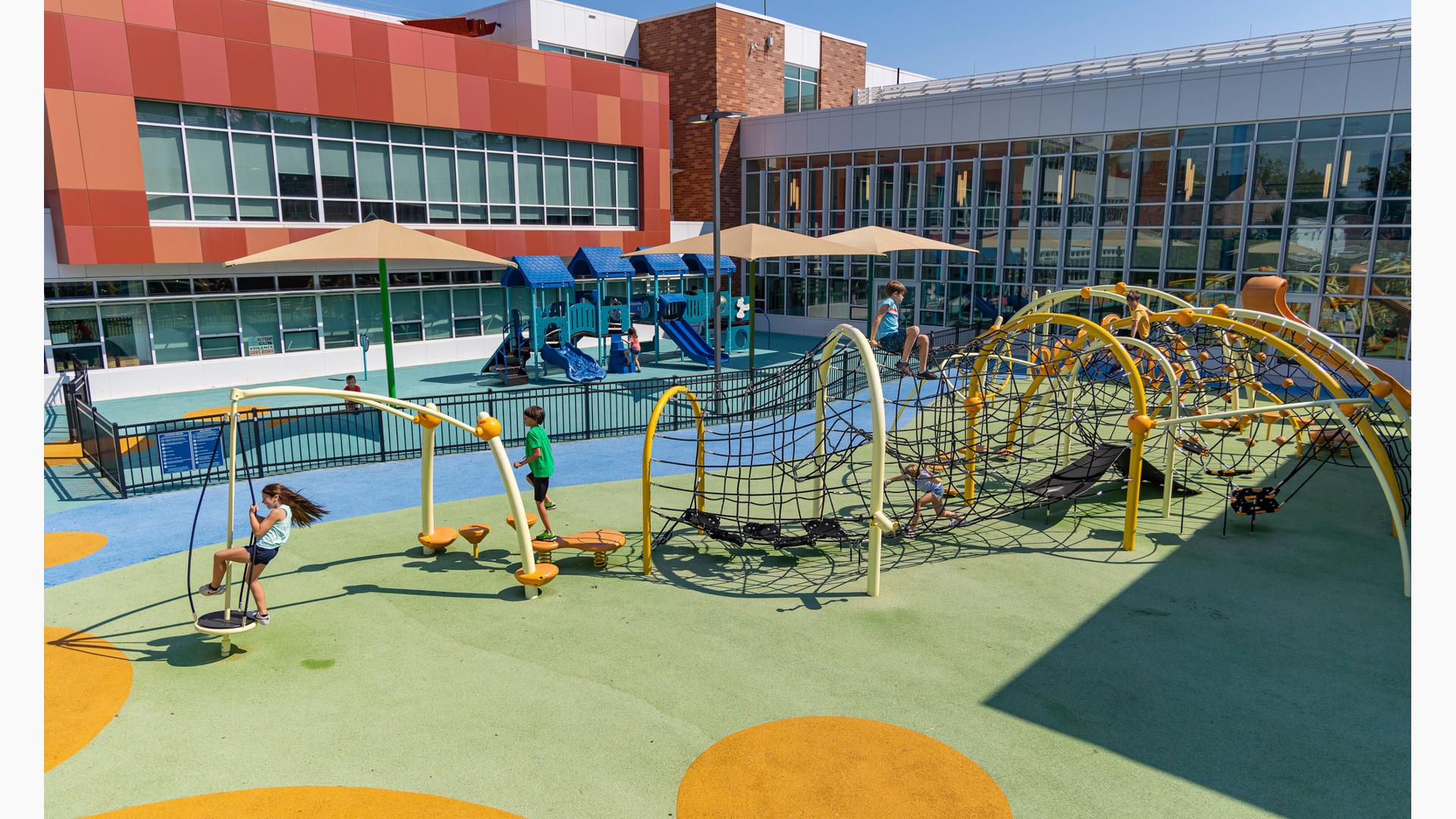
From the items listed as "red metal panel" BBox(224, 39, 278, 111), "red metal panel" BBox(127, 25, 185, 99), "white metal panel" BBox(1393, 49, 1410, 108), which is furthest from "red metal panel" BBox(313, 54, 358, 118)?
"white metal panel" BBox(1393, 49, 1410, 108)

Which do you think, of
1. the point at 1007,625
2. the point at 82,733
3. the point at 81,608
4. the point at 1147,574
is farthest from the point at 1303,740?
the point at 81,608

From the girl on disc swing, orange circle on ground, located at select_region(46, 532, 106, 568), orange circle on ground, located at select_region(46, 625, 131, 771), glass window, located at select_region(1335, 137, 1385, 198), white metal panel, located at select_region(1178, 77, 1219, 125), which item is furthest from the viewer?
white metal panel, located at select_region(1178, 77, 1219, 125)

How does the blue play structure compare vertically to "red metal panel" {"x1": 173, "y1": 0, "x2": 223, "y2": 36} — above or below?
below

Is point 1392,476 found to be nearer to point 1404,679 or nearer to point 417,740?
point 1404,679

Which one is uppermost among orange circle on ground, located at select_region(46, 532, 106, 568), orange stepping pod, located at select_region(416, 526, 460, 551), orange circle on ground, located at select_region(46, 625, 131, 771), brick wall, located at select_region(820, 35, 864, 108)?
brick wall, located at select_region(820, 35, 864, 108)

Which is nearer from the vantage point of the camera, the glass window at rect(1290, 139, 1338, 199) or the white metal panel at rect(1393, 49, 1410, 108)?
the white metal panel at rect(1393, 49, 1410, 108)

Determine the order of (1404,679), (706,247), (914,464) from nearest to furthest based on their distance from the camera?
(1404,679) → (914,464) → (706,247)

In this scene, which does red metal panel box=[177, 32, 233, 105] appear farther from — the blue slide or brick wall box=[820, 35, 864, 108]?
brick wall box=[820, 35, 864, 108]

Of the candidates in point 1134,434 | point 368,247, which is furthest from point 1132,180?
point 368,247

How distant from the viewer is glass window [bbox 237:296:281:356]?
21.2m

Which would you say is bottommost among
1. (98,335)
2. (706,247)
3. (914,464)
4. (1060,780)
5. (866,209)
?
(1060,780)

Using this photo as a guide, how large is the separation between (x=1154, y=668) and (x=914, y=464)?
4705 millimetres

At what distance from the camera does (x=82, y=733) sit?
6.28m

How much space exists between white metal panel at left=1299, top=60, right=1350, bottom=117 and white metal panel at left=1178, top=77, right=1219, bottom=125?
6.39 feet
